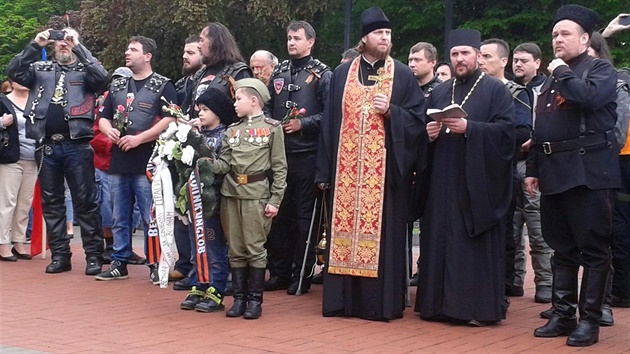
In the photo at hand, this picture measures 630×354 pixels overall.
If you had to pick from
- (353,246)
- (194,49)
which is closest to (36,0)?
(194,49)

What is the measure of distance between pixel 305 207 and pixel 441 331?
7.03ft

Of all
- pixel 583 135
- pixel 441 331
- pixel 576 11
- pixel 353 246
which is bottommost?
pixel 441 331

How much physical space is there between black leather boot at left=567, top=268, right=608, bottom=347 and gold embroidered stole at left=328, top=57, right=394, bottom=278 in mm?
1662

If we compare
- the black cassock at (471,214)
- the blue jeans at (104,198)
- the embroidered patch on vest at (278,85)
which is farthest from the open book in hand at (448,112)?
the blue jeans at (104,198)

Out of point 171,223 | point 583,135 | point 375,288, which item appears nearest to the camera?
point 583,135

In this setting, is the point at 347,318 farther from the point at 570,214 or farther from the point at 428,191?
the point at 570,214

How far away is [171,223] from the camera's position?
836 centimetres

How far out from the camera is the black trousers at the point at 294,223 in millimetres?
8875

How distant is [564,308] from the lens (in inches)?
279

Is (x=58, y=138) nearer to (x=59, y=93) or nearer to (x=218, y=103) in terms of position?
(x=59, y=93)

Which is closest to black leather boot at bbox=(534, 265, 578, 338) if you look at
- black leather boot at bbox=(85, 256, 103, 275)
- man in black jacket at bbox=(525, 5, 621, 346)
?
man in black jacket at bbox=(525, 5, 621, 346)

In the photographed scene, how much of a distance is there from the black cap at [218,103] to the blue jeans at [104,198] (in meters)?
3.58

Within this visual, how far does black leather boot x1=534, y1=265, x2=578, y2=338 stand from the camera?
7062 mm

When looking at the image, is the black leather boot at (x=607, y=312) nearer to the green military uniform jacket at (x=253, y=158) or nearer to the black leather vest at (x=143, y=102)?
the green military uniform jacket at (x=253, y=158)
